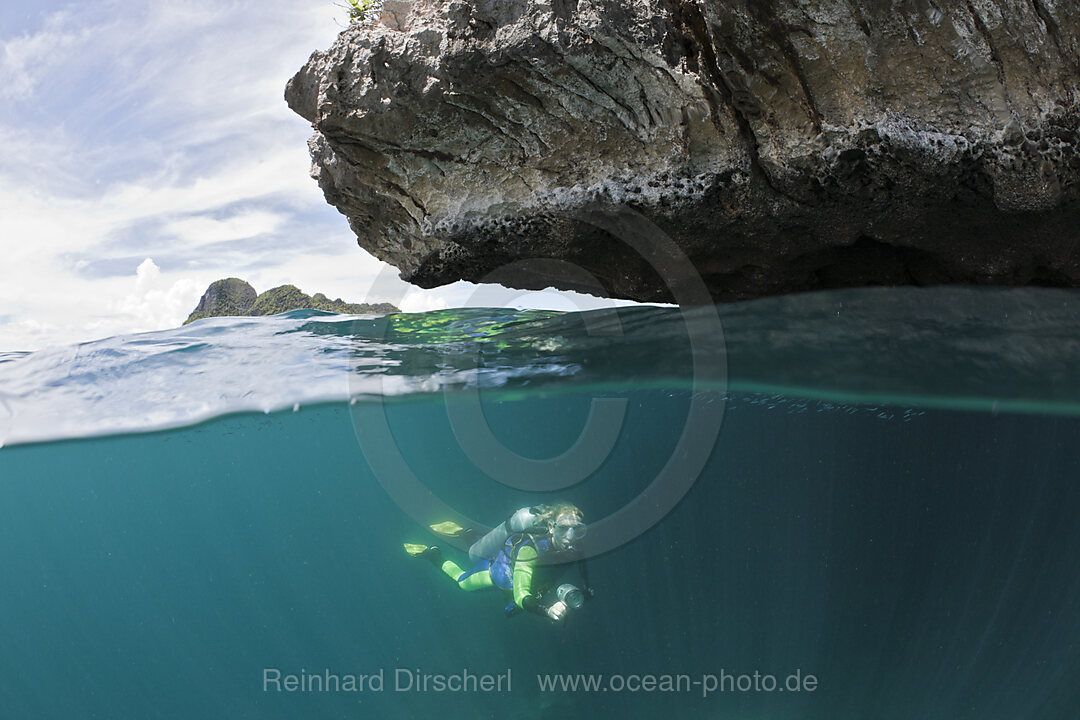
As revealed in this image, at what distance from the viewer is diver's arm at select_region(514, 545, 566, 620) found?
283 inches

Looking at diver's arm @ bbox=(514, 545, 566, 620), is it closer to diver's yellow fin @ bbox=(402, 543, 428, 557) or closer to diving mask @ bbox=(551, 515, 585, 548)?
diving mask @ bbox=(551, 515, 585, 548)

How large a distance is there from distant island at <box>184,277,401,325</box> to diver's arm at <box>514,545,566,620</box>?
3.98m

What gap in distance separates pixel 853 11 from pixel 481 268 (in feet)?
10.8

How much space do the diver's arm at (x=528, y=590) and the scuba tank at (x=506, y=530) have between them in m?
0.29

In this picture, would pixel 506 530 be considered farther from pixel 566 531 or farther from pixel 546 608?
pixel 546 608

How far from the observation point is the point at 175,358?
773 cm

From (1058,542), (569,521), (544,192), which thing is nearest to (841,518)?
(1058,542)

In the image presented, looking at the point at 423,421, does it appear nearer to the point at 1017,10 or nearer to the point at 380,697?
the point at 1017,10

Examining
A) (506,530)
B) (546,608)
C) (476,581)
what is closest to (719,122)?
(546,608)

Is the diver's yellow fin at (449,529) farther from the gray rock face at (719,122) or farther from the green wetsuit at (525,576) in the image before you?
the gray rock face at (719,122)

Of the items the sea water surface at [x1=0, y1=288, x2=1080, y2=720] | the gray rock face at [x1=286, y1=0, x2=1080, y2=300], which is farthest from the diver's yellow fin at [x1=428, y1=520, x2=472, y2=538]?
the gray rock face at [x1=286, y1=0, x2=1080, y2=300]

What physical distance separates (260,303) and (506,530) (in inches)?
253

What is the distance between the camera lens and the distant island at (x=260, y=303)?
30.7ft

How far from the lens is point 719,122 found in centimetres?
389
